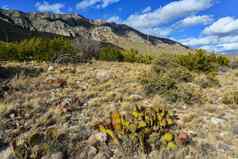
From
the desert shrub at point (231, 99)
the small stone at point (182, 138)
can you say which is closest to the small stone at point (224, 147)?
the small stone at point (182, 138)

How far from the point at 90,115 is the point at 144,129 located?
1550mm

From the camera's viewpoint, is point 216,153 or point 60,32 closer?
point 216,153

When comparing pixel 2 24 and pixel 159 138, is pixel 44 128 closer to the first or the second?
pixel 159 138

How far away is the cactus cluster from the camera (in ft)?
16.4

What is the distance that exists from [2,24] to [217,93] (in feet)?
346

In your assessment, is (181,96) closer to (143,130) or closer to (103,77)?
(143,130)

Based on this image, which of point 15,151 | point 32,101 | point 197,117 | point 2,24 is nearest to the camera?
point 15,151

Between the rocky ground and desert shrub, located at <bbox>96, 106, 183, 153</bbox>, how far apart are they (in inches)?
5.8

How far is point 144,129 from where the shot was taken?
5316mm

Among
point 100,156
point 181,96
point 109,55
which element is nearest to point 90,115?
point 100,156

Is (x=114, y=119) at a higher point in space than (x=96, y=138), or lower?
higher

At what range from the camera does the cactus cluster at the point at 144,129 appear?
197 inches

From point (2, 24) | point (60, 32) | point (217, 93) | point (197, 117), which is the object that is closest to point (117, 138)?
point (197, 117)

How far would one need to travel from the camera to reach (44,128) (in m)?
5.59
